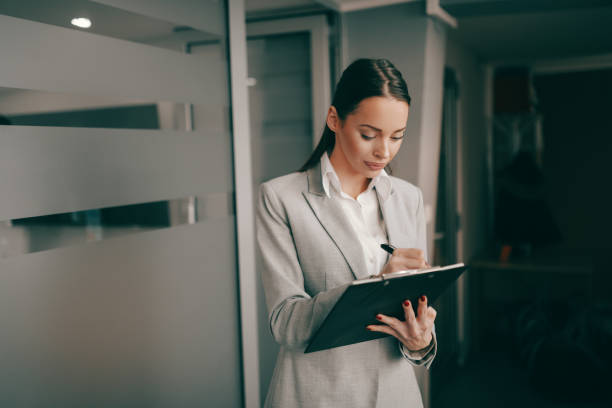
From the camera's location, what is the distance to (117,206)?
134 cm

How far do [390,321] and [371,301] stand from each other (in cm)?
12

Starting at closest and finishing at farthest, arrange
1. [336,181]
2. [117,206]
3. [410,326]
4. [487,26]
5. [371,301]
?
1. [371,301]
2. [410,326]
3. [336,181]
4. [117,206]
5. [487,26]

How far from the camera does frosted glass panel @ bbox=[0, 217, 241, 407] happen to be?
3.67 ft

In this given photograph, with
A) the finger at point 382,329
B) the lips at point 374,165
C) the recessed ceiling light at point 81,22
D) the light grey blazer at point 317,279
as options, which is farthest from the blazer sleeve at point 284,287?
the recessed ceiling light at point 81,22

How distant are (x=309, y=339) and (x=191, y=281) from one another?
71cm

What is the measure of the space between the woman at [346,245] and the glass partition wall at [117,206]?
17.6 inches

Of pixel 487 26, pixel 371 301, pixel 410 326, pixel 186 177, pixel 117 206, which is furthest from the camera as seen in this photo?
pixel 487 26

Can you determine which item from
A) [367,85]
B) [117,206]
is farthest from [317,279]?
[117,206]

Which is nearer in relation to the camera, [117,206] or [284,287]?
[284,287]

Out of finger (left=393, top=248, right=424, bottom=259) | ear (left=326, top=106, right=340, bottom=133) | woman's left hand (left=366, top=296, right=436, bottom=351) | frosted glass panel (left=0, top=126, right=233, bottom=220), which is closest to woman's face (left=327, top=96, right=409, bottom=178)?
ear (left=326, top=106, right=340, bottom=133)

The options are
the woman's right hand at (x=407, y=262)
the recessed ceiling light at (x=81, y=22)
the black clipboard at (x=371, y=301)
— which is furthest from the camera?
the recessed ceiling light at (x=81, y=22)

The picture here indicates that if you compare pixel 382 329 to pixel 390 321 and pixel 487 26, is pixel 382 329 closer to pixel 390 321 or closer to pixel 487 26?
pixel 390 321

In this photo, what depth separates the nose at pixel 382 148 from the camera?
3.60 ft

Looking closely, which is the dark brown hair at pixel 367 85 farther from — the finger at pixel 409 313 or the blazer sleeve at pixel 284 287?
the finger at pixel 409 313
